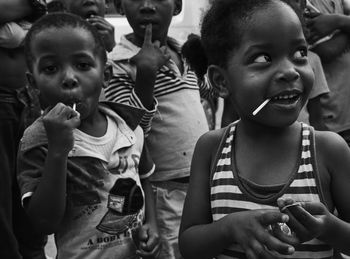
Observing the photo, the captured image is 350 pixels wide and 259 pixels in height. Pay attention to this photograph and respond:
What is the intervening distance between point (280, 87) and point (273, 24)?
0.19 m

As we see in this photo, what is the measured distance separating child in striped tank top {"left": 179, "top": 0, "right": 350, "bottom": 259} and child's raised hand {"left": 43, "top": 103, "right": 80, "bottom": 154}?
42 centimetres

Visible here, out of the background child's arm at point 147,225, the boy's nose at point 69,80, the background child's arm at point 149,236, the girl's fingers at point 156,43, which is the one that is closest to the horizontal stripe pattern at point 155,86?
the girl's fingers at point 156,43

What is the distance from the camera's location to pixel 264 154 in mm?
1731

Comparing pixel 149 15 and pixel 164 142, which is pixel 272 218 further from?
pixel 149 15

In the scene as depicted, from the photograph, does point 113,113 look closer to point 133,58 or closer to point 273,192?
point 133,58

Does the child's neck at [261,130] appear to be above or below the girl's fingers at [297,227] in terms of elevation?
above

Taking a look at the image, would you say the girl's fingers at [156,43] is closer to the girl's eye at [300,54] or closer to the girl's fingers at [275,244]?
the girl's eye at [300,54]

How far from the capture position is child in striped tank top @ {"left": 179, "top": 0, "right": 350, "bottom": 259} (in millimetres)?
1628

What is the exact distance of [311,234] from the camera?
1425mm

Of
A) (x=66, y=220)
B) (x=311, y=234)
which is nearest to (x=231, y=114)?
(x=66, y=220)

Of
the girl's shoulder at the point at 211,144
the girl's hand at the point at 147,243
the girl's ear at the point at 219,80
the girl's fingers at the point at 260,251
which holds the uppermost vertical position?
the girl's ear at the point at 219,80

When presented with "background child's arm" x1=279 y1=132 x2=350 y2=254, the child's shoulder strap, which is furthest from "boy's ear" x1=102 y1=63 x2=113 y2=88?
"background child's arm" x1=279 y1=132 x2=350 y2=254

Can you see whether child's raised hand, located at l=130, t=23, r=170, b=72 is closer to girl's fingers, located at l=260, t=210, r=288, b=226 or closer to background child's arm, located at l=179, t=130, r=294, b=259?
background child's arm, located at l=179, t=130, r=294, b=259

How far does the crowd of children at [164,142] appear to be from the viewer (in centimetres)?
164
